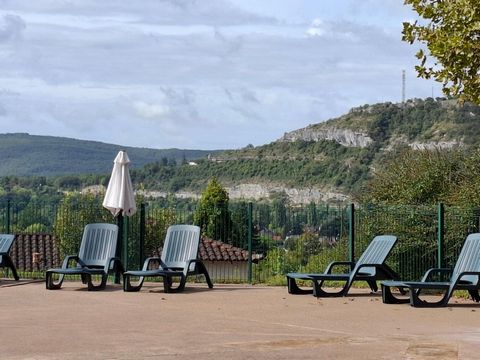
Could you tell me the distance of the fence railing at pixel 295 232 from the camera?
22.5 meters

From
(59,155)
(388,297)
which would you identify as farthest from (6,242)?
(59,155)

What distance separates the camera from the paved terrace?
35.8 ft

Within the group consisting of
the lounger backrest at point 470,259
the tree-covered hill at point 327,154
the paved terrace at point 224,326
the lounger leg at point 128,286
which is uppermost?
the tree-covered hill at point 327,154

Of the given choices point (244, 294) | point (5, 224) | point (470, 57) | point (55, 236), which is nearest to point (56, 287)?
point (244, 294)

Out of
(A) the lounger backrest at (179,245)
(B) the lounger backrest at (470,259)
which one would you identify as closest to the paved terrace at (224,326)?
(B) the lounger backrest at (470,259)

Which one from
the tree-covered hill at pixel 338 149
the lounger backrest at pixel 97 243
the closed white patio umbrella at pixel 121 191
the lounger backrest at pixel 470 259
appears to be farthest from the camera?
the tree-covered hill at pixel 338 149

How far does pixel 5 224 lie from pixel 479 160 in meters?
15.1

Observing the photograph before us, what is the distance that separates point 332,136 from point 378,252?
59698 millimetres

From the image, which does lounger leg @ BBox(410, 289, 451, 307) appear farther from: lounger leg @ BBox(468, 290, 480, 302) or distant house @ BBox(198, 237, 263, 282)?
distant house @ BBox(198, 237, 263, 282)

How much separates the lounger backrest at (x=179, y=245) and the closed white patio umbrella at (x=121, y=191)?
157cm

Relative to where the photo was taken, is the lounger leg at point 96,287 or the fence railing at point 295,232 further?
the fence railing at point 295,232

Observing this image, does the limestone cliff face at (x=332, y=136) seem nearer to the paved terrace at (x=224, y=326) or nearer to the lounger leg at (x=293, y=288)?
the lounger leg at (x=293, y=288)

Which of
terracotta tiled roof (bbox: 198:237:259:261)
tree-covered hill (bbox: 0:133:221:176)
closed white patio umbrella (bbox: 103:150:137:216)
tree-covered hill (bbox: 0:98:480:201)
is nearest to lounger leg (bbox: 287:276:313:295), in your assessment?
closed white patio umbrella (bbox: 103:150:137:216)

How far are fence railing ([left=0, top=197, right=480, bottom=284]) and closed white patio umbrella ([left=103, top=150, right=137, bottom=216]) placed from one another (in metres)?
1.29
